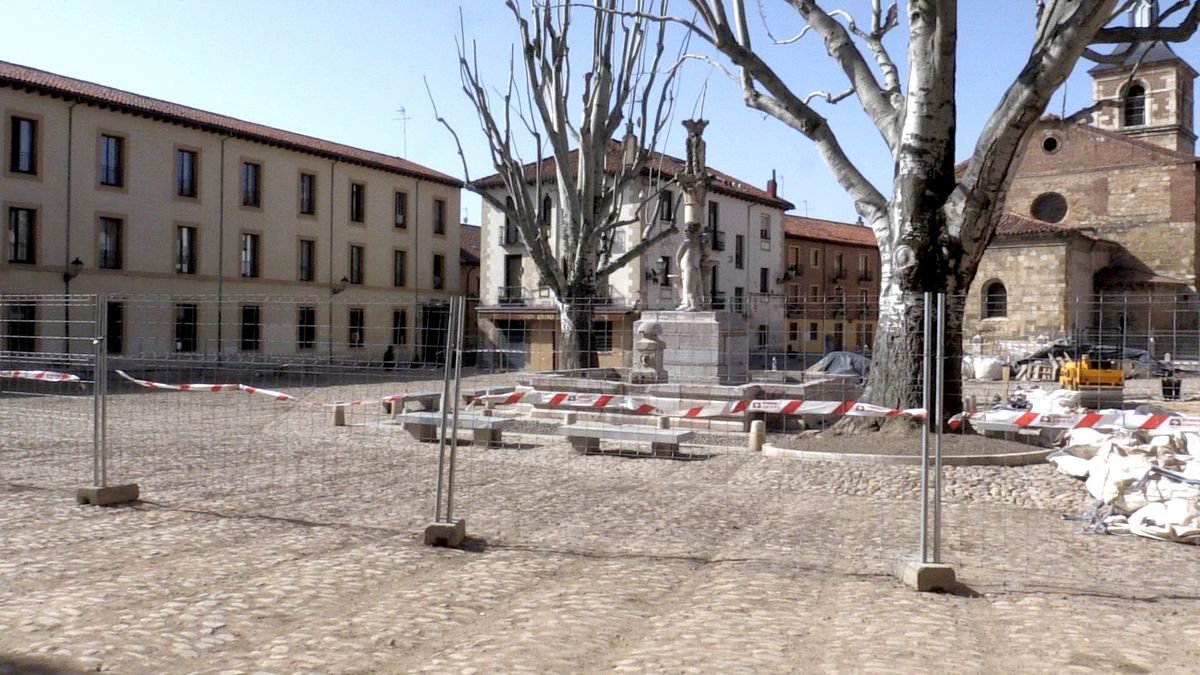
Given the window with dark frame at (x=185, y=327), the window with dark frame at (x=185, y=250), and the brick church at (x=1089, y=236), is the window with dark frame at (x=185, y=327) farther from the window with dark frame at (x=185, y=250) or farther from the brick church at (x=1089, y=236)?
the brick church at (x=1089, y=236)

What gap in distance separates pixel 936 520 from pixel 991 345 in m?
31.7

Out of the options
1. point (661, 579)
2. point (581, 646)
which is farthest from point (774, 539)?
point (581, 646)

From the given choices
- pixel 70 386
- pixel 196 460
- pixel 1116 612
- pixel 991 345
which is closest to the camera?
pixel 1116 612

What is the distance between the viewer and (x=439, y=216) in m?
43.1

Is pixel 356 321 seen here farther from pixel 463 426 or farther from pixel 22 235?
pixel 463 426

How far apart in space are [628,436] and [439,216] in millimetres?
33638

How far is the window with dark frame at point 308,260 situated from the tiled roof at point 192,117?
3553 millimetres

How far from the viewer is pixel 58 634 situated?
4402 millimetres

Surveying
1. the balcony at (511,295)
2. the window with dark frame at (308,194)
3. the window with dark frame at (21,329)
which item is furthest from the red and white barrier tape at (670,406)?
the balcony at (511,295)

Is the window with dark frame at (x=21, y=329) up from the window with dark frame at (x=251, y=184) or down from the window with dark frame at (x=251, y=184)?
down

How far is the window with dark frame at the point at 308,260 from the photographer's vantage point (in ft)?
120

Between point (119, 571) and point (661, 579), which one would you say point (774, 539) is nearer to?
point (661, 579)

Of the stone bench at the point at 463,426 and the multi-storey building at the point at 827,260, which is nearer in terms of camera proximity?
the stone bench at the point at 463,426

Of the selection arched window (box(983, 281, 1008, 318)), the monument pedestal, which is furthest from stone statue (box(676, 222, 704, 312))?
arched window (box(983, 281, 1008, 318))
